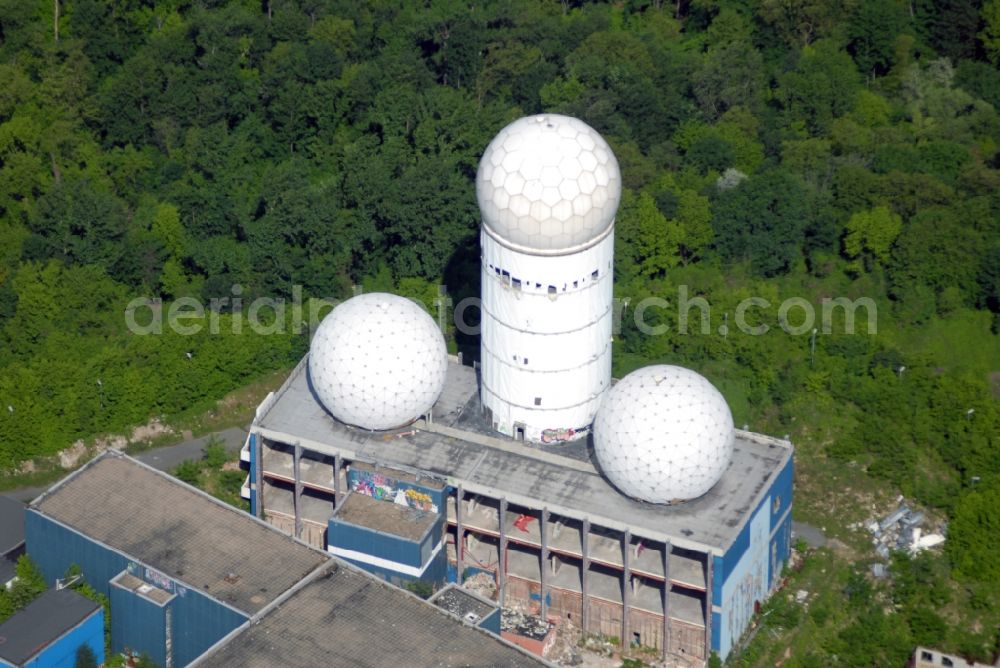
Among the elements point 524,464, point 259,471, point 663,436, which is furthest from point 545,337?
point 259,471

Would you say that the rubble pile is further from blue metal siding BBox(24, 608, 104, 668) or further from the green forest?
blue metal siding BBox(24, 608, 104, 668)

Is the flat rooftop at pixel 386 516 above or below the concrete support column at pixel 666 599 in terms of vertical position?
above

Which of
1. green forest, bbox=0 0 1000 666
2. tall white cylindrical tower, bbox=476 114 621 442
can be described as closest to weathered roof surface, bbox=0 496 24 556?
green forest, bbox=0 0 1000 666

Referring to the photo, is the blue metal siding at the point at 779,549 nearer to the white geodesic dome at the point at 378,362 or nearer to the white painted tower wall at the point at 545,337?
the white painted tower wall at the point at 545,337

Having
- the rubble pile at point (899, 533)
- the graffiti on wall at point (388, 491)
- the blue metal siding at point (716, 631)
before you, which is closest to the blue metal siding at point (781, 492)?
the rubble pile at point (899, 533)

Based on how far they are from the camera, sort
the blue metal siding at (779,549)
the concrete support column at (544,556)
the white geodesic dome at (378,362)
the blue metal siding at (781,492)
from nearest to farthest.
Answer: the concrete support column at (544,556)
the blue metal siding at (781,492)
the white geodesic dome at (378,362)
the blue metal siding at (779,549)

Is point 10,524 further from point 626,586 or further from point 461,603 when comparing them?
point 626,586
